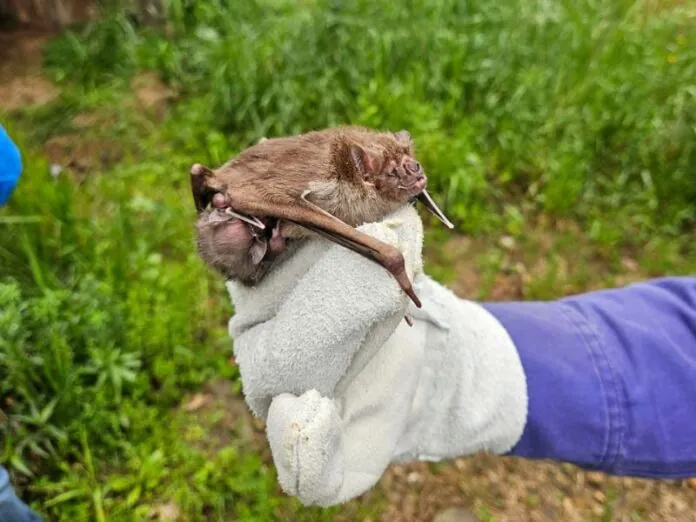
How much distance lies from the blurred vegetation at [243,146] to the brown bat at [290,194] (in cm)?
147

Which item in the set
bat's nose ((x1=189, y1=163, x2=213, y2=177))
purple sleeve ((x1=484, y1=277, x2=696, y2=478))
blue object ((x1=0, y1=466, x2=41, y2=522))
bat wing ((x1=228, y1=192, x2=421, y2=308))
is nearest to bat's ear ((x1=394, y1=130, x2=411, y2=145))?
bat wing ((x1=228, y1=192, x2=421, y2=308))

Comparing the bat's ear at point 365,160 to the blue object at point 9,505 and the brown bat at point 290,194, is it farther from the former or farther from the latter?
the blue object at point 9,505

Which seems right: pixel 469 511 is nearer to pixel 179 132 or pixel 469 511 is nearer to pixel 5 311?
pixel 5 311

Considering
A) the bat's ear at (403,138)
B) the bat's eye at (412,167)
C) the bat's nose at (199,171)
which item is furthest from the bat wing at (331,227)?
the bat's ear at (403,138)

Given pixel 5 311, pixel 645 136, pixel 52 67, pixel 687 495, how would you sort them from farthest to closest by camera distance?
1. pixel 52 67
2. pixel 645 136
3. pixel 687 495
4. pixel 5 311

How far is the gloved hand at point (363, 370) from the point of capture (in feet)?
5.53

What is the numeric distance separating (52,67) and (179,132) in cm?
135

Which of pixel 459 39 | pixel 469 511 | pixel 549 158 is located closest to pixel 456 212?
pixel 549 158

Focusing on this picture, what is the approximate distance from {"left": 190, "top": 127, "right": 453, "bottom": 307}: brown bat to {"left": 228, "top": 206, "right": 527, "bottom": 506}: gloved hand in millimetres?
78

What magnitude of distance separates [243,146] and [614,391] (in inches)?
120

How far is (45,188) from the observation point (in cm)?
351

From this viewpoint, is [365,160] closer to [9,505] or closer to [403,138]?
[403,138]

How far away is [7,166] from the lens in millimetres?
2746

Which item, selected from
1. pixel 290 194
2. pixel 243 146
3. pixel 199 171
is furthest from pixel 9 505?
pixel 243 146
